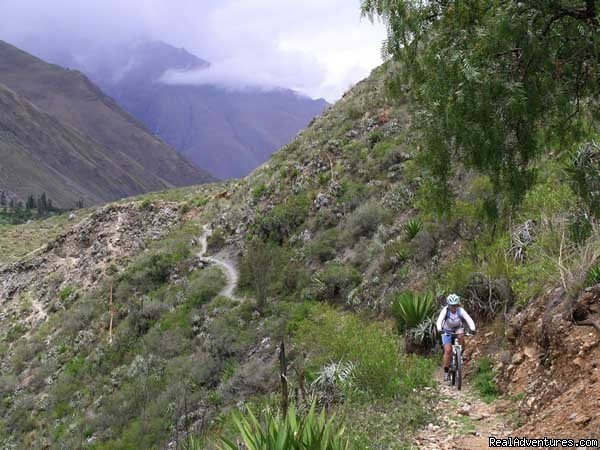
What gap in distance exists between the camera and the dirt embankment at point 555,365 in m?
5.41

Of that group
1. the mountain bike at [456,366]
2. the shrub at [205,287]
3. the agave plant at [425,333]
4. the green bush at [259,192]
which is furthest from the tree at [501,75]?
the green bush at [259,192]

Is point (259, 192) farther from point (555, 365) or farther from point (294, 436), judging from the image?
point (294, 436)

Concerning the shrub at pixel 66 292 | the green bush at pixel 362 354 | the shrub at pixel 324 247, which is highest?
the shrub at pixel 324 247

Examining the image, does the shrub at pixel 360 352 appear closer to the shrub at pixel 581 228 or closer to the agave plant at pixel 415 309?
the agave plant at pixel 415 309

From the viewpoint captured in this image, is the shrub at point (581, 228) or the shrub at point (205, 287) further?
the shrub at point (205, 287)

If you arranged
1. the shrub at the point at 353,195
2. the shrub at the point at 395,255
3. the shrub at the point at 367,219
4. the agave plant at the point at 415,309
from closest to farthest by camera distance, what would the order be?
the agave plant at the point at 415,309 < the shrub at the point at 395,255 < the shrub at the point at 367,219 < the shrub at the point at 353,195

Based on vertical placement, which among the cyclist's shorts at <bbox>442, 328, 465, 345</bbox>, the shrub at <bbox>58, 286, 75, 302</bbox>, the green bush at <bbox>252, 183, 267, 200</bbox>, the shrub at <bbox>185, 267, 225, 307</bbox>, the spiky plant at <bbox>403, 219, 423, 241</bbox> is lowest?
the shrub at <bbox>58, 286, 75, 302</bbox>

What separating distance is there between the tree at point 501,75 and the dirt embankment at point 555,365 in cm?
183

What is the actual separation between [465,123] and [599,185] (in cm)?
176

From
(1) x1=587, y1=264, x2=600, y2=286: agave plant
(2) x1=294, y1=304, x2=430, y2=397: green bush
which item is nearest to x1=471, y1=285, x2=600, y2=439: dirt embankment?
(1) x1=587, y1=264, x2=600, y2=286: agave plant

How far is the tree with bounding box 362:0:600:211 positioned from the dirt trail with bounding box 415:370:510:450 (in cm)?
263

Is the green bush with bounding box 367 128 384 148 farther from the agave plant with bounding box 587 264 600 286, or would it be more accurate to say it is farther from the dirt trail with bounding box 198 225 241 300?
the agave plant with bounding box 587 264 600 286

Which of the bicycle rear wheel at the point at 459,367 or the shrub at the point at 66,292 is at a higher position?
the bicycle rear wheel at the point at 459,367

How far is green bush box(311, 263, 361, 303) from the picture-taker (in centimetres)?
1539
